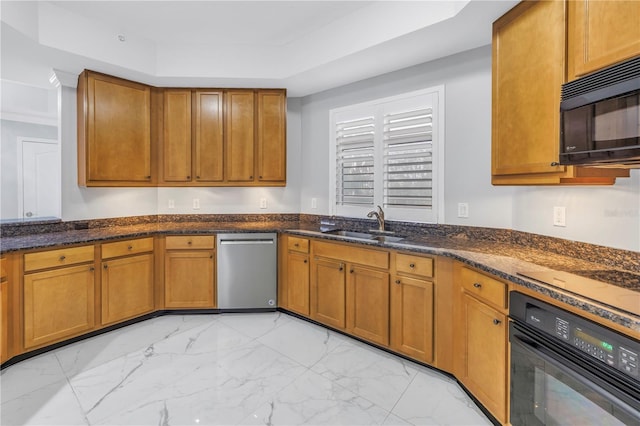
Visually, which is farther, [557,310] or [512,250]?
[512,250]

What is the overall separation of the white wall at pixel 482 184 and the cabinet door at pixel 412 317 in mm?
729

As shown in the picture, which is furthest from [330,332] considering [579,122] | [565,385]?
[579,122]

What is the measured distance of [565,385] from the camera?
52.9 inches

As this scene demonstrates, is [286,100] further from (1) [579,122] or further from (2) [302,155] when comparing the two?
(1) [579,122]

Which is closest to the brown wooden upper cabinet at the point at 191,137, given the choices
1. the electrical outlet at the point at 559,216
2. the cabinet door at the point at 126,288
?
the cabinet door at the point at 126,288

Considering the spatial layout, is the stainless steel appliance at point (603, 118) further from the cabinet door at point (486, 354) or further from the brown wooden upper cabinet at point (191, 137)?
the brown wooden upper cabinet at point (191, 137)

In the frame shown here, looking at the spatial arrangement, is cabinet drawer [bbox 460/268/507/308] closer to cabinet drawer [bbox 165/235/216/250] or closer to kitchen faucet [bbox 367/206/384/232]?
kitchen faucet [bbox 367/206/384/232]

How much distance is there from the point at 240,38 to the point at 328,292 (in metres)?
2.58

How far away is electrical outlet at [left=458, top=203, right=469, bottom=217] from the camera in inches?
107

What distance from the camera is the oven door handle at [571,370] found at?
44.4 inches

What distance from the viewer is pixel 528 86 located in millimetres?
1888

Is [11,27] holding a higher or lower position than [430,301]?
higher

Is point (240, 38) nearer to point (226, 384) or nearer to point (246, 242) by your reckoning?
point (246, 242)

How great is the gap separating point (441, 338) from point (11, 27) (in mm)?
3717
